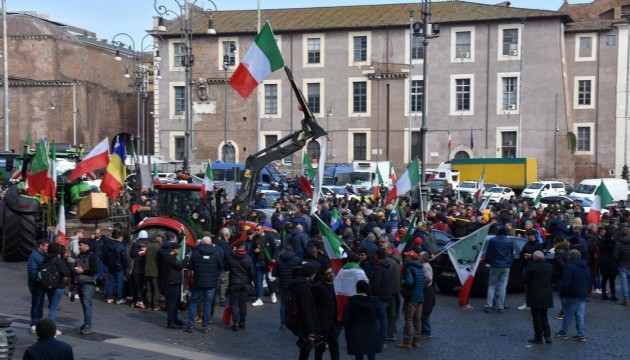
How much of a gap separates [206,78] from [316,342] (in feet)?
171

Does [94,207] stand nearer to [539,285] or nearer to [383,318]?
[383,318]

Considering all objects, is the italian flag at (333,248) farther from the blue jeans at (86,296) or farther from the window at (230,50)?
the window at (230,50)

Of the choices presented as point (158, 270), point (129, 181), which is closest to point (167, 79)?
point (129, 181)

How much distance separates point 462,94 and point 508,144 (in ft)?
14.7

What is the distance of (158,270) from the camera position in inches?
622

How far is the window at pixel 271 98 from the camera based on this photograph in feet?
198

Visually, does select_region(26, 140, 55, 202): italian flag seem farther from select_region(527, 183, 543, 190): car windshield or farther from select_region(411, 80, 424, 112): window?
select_region(411, 80, 424, 112): window

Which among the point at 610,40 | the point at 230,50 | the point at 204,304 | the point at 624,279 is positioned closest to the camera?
the point at 204,304

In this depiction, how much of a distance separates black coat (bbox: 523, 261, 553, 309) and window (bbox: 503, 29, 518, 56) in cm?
4430

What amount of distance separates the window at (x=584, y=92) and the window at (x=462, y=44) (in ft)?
29.3

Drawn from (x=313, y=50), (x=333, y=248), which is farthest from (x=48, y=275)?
(x=313, y=50)

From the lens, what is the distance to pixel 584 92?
59906mm

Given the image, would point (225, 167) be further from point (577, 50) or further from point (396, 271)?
point (396, 271)

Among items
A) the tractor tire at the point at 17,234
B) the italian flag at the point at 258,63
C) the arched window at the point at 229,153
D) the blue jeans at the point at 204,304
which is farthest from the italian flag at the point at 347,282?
the arched window at the point at 229,153
